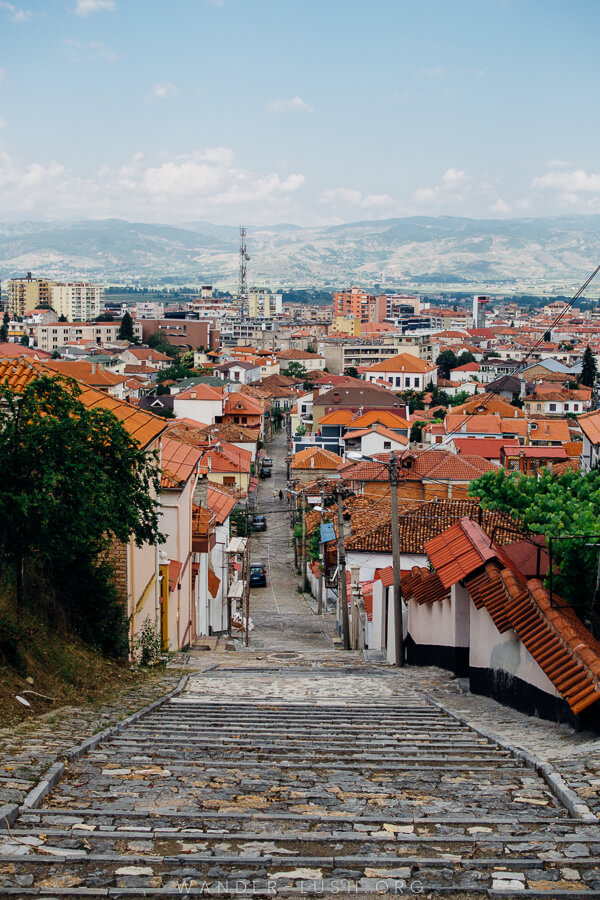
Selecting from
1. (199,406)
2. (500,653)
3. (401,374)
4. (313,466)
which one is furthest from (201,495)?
(401,374)

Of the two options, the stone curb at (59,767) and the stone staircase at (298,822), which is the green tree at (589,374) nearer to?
the stone curb at (59,767)

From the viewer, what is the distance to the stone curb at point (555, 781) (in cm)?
473

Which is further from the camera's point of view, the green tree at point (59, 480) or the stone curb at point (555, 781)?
the green tree at point (59, 480)

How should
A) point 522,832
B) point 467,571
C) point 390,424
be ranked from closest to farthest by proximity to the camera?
point 522,832 → point 467,571 → point 390,424

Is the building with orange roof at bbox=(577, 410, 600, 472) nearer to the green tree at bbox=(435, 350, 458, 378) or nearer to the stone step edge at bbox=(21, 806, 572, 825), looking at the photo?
the stone step edge at bbox=(21, 806, 572, 825)

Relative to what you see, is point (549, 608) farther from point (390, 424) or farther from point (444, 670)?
point (390, 424)

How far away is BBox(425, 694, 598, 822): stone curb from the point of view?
4730 millimetres

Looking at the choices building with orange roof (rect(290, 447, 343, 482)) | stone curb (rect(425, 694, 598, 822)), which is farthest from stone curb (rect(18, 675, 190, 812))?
building with orange roof (rect(290, 447, 343, 482))

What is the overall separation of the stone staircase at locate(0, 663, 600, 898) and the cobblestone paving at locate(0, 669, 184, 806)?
→ 21cm

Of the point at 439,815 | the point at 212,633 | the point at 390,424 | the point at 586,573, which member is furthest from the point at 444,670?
the point at 390,424

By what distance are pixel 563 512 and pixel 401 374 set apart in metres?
98.3

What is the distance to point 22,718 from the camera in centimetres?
728

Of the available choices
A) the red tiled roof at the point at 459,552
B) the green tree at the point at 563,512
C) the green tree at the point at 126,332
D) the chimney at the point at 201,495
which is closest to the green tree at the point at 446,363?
the green tree at the point at 126,332

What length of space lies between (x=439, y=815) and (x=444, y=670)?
30.3ft
